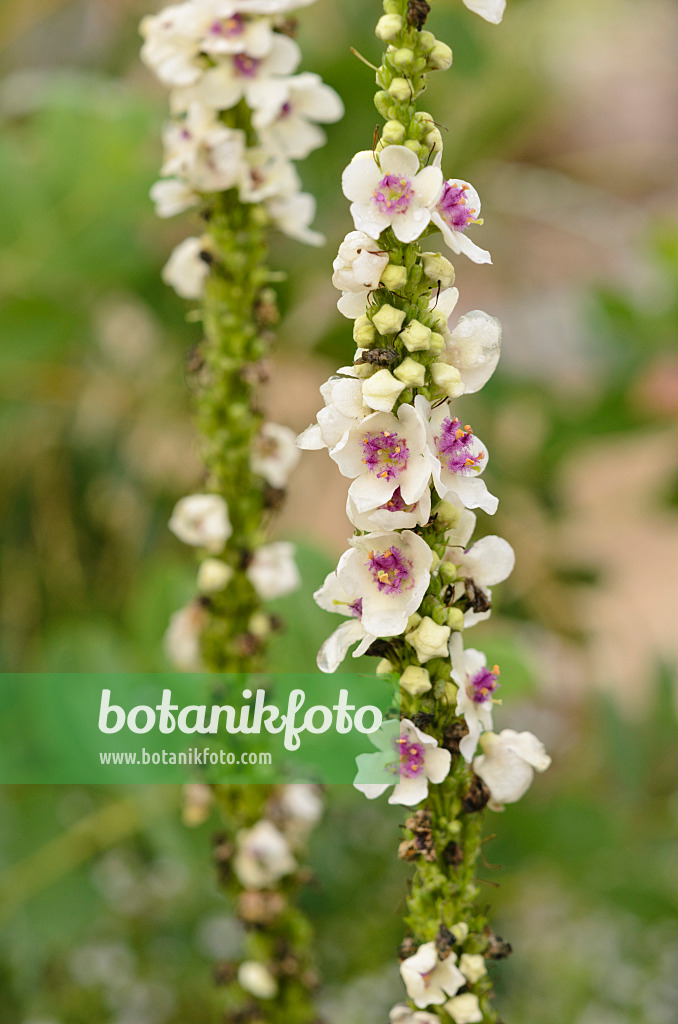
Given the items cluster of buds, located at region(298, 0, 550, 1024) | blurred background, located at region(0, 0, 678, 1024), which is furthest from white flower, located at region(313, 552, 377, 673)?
blurred background, located at region(0, 0, 678, 1024)

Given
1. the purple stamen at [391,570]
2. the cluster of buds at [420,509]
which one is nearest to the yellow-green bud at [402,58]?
the cluster of buds at [420,509]

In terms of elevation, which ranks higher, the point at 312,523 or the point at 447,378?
the point at 312,523

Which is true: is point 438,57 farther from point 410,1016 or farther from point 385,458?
point 410,1016

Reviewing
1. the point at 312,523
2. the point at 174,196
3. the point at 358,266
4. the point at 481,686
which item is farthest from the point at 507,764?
the point at 312,523

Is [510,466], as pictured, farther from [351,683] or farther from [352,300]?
[352,300]

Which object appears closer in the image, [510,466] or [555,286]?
[510,466]

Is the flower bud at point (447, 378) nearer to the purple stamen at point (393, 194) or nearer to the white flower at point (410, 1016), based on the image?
the purple stamen at point (393, 194)

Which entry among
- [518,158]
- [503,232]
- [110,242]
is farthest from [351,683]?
[518,158]
